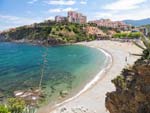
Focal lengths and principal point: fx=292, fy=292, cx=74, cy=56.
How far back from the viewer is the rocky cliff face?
1739 centimetres

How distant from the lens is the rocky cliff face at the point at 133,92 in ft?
57.1

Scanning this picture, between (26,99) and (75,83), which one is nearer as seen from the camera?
(26,99)

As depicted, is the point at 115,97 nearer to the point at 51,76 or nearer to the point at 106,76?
the point at 106,76

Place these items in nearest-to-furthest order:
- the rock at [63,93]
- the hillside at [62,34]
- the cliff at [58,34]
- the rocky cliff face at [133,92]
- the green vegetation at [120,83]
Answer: the rocky cliff face at [133,92] → the green vegetation at [120,83] → the rock at [63,93] → the cliff at [58,34] → the hillside at [62,34]

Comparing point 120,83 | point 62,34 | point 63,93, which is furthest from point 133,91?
point 62,34

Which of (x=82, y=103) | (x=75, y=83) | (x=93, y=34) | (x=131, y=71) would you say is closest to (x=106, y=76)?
(x=75, y=83)

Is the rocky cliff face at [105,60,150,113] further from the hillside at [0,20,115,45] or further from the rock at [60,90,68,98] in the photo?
the hillside at [0,20,115,45]

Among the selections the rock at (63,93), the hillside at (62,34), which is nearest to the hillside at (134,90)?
the rock at (63,93)

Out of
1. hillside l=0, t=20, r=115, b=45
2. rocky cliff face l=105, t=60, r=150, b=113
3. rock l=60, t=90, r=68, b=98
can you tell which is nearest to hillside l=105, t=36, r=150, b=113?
rocky cliff face l=105, t=60, r=150, b=113

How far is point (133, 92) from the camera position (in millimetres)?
18344

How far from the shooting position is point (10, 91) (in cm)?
4541

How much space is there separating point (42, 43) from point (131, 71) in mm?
146989

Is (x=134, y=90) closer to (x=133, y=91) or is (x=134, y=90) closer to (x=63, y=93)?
(x=133, y=91)

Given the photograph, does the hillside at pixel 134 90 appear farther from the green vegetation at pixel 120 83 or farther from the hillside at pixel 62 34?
the hillside at pixel 62 34
